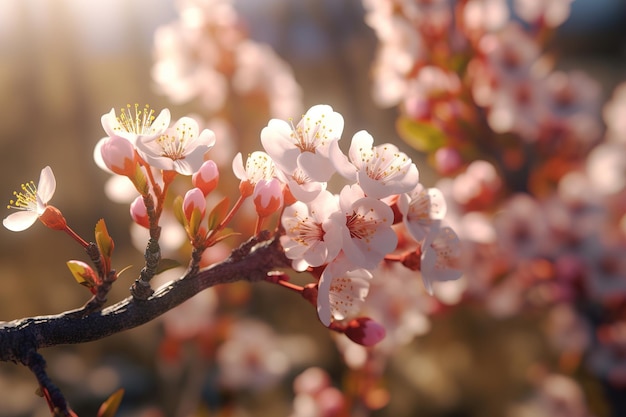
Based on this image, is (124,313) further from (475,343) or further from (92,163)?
(92,163)

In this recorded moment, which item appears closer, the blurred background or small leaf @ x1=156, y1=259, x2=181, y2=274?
small leaf @ x1=156, y1=259, x2=181, y2=274

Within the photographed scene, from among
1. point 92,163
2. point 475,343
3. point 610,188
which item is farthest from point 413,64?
point 92,163

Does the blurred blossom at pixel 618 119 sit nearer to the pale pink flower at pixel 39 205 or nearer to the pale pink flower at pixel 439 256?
the pale pink flower at pixel 439 256

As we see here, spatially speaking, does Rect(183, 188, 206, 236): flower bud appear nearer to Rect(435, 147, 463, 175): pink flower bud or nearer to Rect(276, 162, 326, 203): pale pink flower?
Rect(276, 162, 326, 203): pale pink flower

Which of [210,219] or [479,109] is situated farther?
[479,109]

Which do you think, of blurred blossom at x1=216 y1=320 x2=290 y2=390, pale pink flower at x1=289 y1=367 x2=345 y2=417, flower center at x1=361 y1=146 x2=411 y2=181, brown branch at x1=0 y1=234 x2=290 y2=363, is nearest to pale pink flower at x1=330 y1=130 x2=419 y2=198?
flower center at x1=361 y1=146 x2=411 y2=181

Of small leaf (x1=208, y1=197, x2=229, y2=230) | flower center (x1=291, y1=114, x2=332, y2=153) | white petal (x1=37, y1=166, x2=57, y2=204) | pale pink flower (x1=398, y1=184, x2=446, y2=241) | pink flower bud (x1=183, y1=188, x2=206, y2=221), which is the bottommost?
pale pink flower (x1=398, y1=184, x2=446, y2=241)

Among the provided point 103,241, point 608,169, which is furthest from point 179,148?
point 608,169
